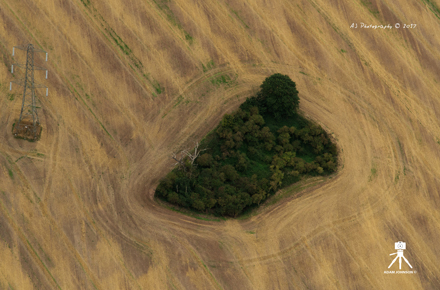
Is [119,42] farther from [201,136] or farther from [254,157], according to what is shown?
[254,157]

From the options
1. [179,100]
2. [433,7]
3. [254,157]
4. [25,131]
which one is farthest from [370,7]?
[25,131]

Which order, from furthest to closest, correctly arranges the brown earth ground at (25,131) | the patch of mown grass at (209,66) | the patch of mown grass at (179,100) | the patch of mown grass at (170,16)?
the patch of mown grass at (170,16), the patch of mown grass at (209,66), the patch of mown grass at (179,100), the brown earth ground at (25,131)

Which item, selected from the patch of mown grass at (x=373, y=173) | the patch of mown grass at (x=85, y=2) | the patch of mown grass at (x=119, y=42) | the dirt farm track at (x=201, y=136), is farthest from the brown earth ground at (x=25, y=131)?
the patch of mown grass at (x=373, y=173)

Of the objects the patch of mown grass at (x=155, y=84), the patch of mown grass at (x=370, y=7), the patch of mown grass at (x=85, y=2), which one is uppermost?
the patch of mown grass at (x=370, y=7)

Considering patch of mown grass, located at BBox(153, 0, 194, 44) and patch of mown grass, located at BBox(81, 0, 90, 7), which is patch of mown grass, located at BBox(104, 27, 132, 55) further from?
patch of mown grass, located at BBox(153, 0, 194, 44)

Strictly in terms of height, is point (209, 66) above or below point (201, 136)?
above

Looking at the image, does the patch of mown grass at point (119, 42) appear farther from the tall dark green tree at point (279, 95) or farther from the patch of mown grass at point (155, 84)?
the tall dark green tree at point (279, 95)

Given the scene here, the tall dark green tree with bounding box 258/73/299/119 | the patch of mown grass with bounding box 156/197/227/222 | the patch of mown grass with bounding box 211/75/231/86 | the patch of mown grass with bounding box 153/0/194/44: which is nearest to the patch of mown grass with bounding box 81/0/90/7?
the patch of mown grass with bounding box 153/0/194/44
